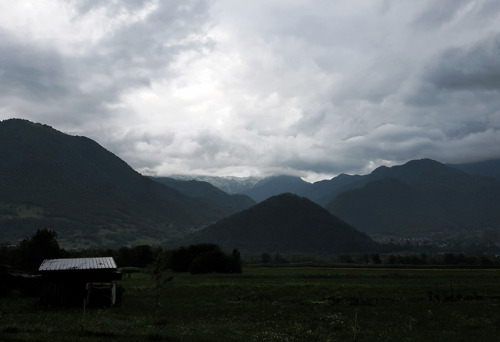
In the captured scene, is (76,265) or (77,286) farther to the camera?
(76,265)

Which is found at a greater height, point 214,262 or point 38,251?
point 38,251

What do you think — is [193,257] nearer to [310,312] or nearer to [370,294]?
[370,294]

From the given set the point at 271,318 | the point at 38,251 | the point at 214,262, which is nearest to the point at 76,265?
the point at 271,318

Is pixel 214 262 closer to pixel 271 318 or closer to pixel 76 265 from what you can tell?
pixel 76 265

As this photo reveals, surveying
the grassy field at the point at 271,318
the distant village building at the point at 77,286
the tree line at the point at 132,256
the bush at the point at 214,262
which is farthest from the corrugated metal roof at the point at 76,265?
the bush at the point at 214,262

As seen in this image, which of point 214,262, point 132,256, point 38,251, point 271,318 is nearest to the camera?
point 271,318

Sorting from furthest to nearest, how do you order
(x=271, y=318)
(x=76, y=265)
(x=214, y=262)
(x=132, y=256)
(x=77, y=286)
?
(x=132, y=256)
(x=214, y=262)
(x=76, y=265)
(x=77, y=286)
(x=271, y=318)

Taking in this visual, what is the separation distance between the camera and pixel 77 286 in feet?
141

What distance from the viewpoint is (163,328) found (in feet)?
90.5

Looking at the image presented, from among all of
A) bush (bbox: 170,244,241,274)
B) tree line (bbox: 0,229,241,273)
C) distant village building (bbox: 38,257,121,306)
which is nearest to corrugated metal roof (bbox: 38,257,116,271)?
distant village building (bbox: 38,257,121,306)

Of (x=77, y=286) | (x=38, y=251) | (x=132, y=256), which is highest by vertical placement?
(x=38, y=251)

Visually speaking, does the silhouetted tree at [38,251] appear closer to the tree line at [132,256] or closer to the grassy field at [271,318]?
the tree line at [132,256]

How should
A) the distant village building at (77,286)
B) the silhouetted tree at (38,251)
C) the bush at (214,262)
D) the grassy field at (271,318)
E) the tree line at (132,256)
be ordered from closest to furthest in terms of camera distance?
the grassy field at (271,318), the distant village building at (77,286), the silhouetted tree at (38,251), the tree line at (132,256), the bush at (214,262)

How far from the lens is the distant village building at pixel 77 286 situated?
139 feet
